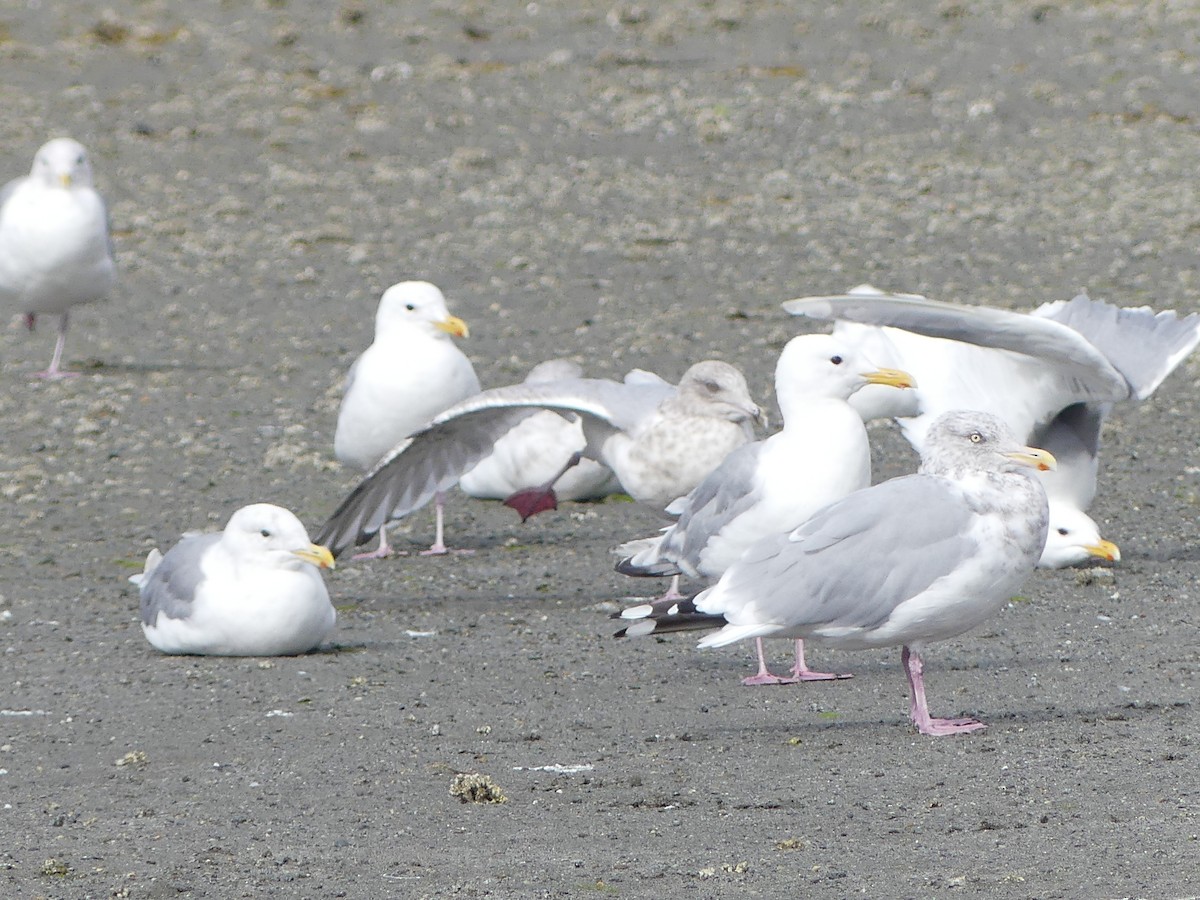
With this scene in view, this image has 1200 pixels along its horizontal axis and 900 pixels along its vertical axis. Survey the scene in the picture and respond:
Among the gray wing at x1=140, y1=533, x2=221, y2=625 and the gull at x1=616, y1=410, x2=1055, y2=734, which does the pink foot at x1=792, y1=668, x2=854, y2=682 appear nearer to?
the gull at x1=616, y1=410, x2=1055, y2=734

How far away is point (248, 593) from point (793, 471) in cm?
174

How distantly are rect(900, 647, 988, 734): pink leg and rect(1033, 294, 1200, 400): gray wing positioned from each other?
227cm

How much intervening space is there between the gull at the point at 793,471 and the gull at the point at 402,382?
210 cm

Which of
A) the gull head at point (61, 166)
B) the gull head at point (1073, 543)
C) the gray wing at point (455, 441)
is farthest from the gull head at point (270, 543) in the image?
the gull head at point (61, 166)

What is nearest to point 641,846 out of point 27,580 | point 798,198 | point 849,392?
point 849,392

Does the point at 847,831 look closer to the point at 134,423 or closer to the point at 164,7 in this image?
the point at 134,423

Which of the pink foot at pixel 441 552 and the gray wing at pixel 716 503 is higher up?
the gray wing at pixel 716 503

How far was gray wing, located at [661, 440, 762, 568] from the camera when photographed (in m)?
5.89

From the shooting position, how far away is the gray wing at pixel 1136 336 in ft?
23.5

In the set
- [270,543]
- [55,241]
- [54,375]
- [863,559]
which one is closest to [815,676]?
[863,559]

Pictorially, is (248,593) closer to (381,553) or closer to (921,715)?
(381,553)

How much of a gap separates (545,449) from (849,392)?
2614mm

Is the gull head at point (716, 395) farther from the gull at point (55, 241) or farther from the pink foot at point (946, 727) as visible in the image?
the gull at point (55, 241)

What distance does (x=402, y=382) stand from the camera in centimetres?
802
